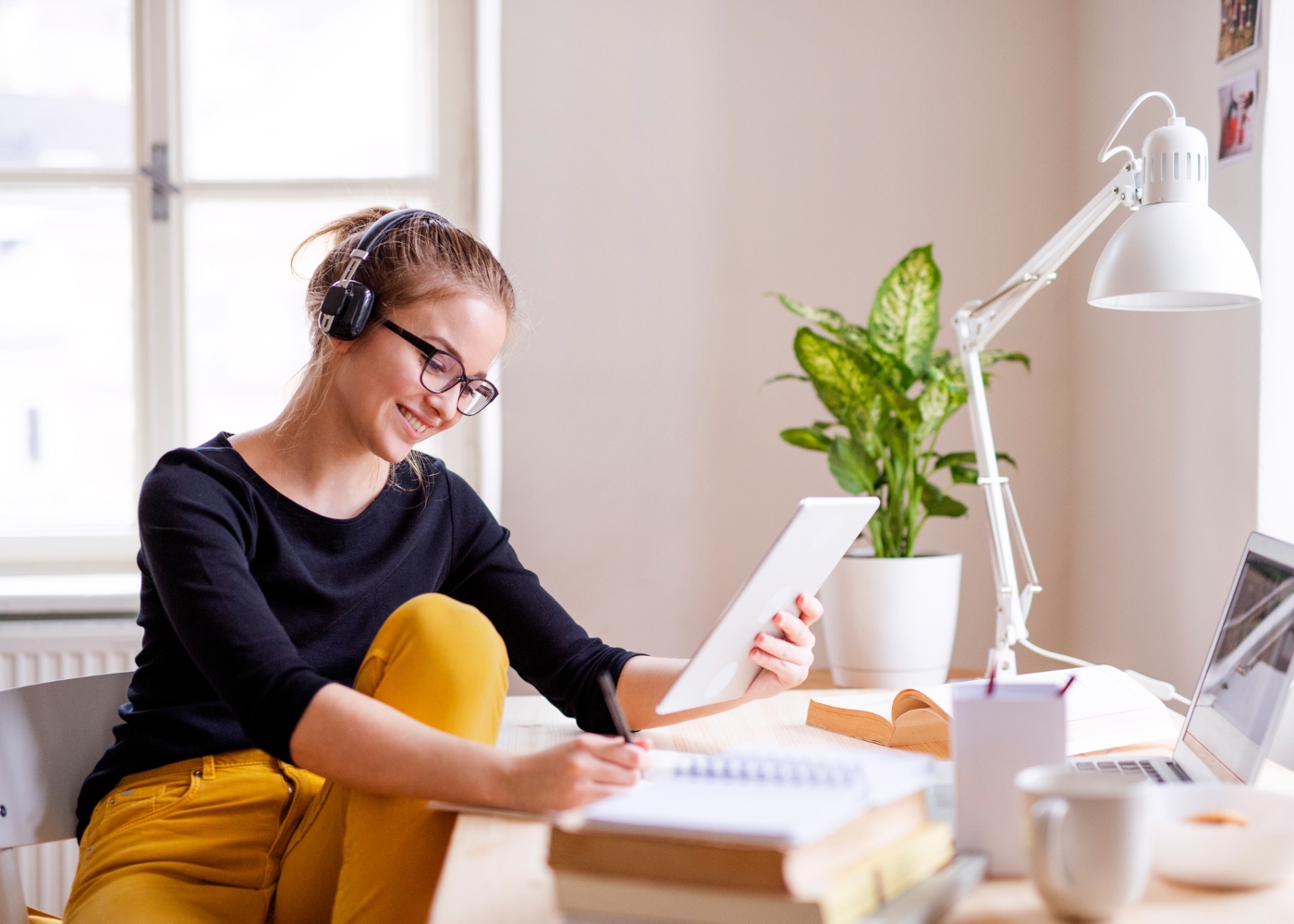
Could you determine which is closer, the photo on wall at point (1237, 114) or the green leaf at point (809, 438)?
the photo on wall at point (1237, 114)

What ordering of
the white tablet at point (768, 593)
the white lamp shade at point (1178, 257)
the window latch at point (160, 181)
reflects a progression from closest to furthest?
the white tablet at point (768, 593) → the white lamp shade at point (1178, 257) → the window latch at point (160, 181)

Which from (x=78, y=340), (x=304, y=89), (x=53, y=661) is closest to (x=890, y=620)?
(x=53, y=661)

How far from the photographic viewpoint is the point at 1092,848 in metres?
0.51

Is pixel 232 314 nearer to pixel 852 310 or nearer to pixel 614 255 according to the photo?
pixel 614 255

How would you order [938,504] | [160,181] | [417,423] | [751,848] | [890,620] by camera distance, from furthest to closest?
1. [160,181]
2. [938,504]
3. [890,620]
4. [417,423]
5. [751,848]

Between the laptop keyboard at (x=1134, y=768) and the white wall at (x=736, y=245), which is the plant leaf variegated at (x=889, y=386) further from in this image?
the laptop keyboard at (x=1134, y=768)

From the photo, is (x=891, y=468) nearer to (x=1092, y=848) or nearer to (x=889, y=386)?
(x=889, y=386)

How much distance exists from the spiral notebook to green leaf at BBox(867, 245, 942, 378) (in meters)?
0.97

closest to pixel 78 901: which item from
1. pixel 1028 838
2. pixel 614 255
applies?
pixel 1028 838

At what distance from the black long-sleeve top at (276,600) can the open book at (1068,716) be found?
0.25 m

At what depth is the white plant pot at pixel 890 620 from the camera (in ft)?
4.80

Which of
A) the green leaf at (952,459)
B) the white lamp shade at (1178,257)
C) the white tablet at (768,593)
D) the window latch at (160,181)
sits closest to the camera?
the white tablet at (768,593)

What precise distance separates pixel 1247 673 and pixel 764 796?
0.45 metres

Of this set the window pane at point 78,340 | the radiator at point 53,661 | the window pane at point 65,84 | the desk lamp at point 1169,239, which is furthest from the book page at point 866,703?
the window pane at point 65,84
